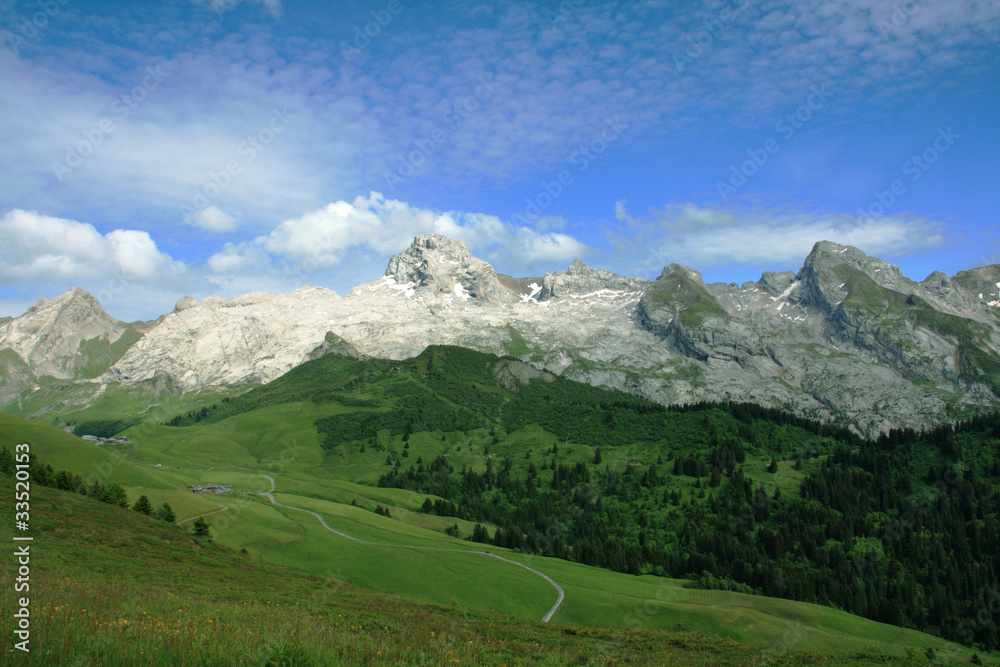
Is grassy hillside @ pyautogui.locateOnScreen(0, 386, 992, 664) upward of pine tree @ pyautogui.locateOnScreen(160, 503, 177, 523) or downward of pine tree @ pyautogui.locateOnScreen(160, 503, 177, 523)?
downward

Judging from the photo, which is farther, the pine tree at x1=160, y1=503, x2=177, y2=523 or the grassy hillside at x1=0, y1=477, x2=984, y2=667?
the pine tree at x1=160, y1=503, x2=177, y2=523

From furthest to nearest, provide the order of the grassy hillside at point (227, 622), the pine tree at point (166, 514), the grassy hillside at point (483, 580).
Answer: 1. the pine tree at point (166, 514)
2. the grassy hillside at point (483, 580)
3. the grassy hillside at point (227, 622)

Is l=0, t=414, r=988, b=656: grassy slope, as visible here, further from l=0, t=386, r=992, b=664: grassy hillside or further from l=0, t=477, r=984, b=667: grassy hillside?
l=0, t=477, r=984, b=667: grassy hillside

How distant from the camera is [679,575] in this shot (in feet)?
403

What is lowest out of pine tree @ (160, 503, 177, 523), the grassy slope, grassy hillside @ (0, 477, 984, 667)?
the grassy slope

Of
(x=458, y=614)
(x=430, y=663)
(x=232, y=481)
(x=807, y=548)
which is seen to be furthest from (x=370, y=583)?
(x=807, y=548)

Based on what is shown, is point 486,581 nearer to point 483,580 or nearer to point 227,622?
→ point 483,580

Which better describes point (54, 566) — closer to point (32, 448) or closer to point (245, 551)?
point (245, 551)

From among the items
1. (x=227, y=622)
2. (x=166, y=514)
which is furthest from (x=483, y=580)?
(x=227, y=622)

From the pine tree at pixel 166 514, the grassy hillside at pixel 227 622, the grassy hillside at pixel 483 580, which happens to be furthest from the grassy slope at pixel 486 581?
the pine tree at pixel 166 514

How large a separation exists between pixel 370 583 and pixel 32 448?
58.5 m

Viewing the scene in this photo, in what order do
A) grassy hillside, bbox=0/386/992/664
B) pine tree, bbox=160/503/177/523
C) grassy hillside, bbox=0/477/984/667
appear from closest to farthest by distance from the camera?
1. grassy hillside, bbox=0/477/984/667
2. grassy hillside, bbox=0/386/992/664
3. pine tree, bbox=160/503/177/523

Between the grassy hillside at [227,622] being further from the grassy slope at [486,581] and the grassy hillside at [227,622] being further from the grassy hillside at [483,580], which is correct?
the grassy hillside at [483,580]

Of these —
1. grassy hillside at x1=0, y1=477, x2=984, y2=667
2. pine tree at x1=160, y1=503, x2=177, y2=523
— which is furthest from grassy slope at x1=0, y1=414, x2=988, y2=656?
pine tree at x1=160, y1=503, x2=177, y2=523
